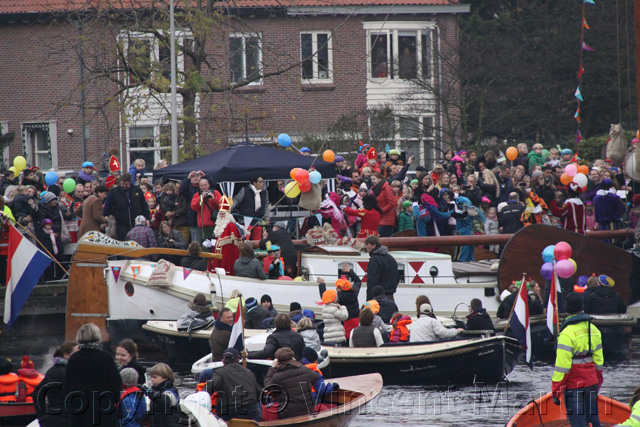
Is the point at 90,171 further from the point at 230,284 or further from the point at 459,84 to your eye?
the point at 459,84

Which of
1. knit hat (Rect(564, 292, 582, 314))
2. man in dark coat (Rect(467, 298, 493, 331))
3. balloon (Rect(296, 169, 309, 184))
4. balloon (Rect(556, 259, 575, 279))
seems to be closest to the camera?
knit hat (Rect(564, 292, 582, 314))

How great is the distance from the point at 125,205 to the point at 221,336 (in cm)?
569

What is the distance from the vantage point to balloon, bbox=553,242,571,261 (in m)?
18.8

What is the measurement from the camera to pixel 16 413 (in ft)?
40.4

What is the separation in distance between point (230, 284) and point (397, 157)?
269 inches

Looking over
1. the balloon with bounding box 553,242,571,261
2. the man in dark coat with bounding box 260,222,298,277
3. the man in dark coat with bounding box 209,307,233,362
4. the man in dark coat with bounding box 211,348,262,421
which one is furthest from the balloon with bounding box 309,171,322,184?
the man in dark coat with bounding box 211,348,262,421

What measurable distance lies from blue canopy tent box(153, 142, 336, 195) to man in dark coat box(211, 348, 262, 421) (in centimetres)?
907

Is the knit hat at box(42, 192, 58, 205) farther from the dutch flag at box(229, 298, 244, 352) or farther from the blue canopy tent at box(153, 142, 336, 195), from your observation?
the dutch flag at box(229, 298, 244, 352)

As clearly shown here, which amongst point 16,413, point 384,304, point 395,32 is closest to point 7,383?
point 16,413

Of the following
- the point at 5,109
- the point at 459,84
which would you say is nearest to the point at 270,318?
the point at 459,84

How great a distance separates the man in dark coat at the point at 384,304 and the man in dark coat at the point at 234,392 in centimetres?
620

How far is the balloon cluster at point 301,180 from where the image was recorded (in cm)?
1902

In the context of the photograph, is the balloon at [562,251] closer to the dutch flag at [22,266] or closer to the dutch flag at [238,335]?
the dutch flag at [238,335]

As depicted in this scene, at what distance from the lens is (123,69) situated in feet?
82.3
